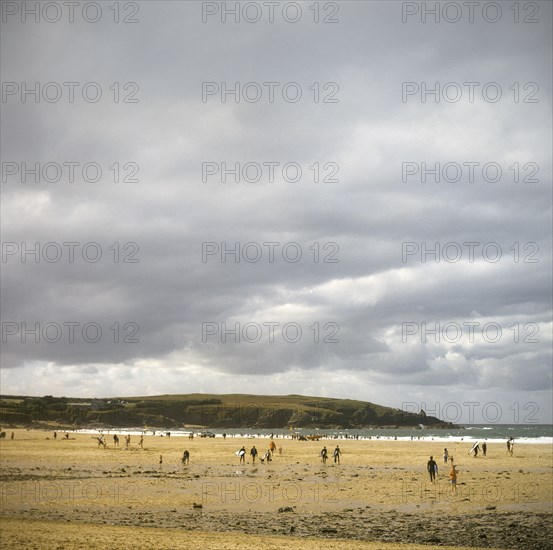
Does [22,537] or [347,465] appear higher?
[22,537]

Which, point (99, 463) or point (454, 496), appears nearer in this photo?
point (454, 496)

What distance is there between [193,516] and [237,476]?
16697 mm

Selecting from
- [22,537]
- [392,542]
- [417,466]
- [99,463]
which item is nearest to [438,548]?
[392,542]

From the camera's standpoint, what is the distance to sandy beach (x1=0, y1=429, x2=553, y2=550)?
64.0 ft

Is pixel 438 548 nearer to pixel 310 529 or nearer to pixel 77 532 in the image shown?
pixel 310 529

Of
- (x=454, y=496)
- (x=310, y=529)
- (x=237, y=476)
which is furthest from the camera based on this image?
(x=237, y=476)

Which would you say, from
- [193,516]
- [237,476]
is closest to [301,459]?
[237,476]

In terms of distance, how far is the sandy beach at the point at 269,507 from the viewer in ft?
64.0

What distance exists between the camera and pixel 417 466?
162 feet

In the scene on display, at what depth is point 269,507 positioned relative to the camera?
2680 centimetres

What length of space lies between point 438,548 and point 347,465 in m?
33.6

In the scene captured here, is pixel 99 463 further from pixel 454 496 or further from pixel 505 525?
pixel 505 525

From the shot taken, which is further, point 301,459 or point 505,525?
point 301,459

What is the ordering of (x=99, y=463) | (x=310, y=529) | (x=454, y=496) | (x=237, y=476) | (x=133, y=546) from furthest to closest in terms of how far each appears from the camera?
(x=99, y=463), (x=237, y=476), (x=454, y=496), (x=310, y=529), (x=133, y=546)
